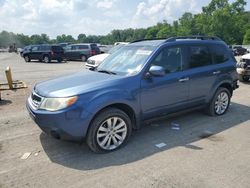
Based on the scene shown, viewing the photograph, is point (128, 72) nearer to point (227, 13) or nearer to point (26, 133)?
point (26, 133)

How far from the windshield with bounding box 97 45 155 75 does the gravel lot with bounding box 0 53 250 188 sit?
1276mm

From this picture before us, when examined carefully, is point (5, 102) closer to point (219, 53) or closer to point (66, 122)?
point (66, 122)

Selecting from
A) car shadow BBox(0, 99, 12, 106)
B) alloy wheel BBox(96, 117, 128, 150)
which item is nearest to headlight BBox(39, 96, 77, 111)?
alloy wheel BBox(96, 117, 128, 150)

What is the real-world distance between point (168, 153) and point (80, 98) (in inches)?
65.2

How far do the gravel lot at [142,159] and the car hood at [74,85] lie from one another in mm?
978

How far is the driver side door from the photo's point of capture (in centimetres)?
475

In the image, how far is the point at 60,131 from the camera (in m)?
3.98

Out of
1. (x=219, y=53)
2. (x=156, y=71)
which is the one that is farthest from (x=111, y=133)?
(x=219, y=53)

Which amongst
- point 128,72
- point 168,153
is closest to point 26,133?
point 128,72

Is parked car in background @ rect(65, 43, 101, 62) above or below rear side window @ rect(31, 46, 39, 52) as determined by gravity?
below

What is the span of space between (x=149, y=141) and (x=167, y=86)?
106cm

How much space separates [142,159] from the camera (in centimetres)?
413

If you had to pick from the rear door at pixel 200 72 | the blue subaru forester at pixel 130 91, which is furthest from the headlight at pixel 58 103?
the rear door at pixel 200 72

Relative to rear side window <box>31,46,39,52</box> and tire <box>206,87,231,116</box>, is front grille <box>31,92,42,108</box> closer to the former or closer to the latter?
tire <box>206,87,231,116</box>
